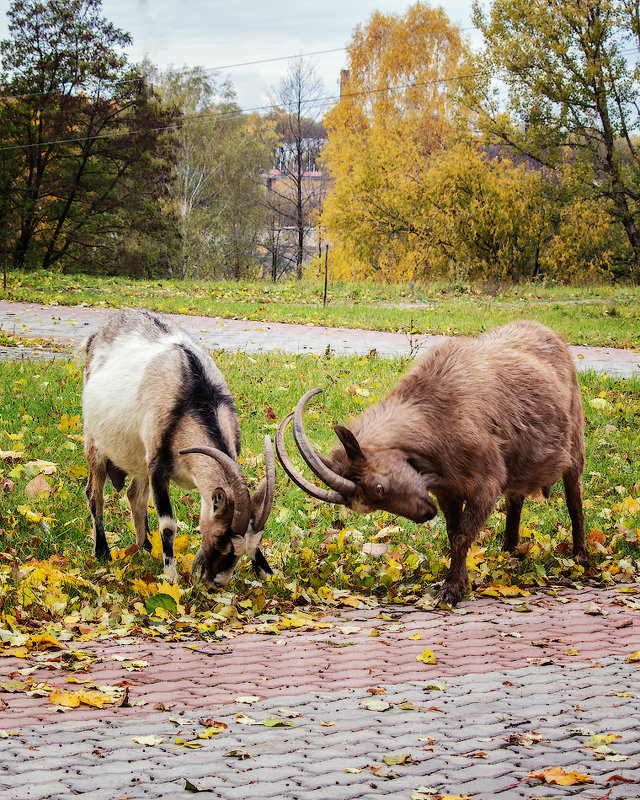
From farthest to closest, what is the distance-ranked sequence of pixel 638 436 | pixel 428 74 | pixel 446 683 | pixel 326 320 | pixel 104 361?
pixel 428 74, pixel 326 320, pixel 638 436, pixel 104 361, pixel 446 683

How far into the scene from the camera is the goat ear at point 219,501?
5.34 m

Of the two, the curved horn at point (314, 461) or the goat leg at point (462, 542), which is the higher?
the curved horn at point (314, 461)

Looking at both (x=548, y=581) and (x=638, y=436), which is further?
(x=638, y=436)

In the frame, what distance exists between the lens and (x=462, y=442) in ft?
18.4

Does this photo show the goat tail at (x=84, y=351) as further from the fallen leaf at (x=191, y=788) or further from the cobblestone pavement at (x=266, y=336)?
the fallen leaf at (x=191, y=788)

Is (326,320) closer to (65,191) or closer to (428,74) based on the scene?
(65,191)

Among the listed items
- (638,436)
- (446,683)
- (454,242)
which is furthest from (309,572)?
(454,242)

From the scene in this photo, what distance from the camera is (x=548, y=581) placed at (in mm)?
6348

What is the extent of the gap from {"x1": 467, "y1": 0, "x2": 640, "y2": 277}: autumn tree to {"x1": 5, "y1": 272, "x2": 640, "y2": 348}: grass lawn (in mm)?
4002

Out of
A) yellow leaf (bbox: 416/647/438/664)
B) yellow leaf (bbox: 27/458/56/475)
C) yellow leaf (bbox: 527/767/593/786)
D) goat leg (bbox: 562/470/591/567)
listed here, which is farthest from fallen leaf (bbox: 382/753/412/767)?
yellow leaf (bbox: 27/458/56/475)

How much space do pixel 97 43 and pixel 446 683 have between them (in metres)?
33.0

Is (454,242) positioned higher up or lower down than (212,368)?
higher up

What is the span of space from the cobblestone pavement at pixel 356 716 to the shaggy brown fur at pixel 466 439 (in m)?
0.74

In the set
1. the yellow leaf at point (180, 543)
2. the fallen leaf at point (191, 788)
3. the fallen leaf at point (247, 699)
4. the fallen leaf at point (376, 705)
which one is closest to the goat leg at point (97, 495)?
the yellow leaf at point (180, 543)
